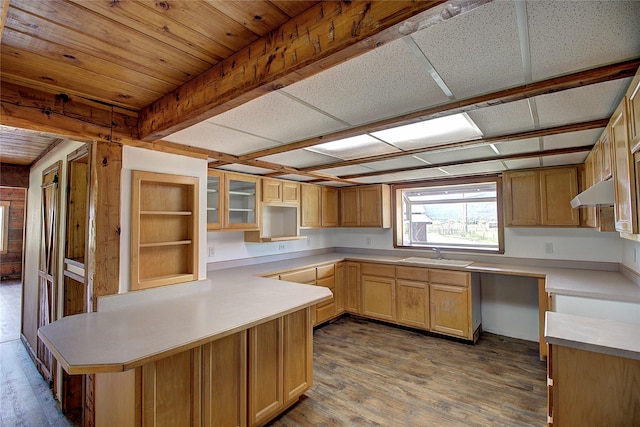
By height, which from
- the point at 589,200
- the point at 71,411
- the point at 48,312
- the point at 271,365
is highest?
the point at 589,200

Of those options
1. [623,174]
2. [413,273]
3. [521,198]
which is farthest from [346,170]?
[623,174]

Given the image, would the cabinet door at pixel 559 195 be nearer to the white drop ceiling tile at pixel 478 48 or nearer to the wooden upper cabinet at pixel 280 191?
the white drop ceiling tile at pixel 478 48

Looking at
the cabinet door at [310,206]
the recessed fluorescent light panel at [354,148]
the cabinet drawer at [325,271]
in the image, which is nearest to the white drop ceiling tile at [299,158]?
the recessed fluorescent light panel at [354,148]

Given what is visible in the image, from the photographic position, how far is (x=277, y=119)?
1.90 m

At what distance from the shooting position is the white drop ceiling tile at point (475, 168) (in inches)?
128

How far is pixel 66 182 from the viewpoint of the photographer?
2.54 metres

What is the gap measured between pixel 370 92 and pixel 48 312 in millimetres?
3425

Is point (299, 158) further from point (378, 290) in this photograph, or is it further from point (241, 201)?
point (378, 290)

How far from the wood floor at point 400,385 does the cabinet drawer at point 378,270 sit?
80 cm

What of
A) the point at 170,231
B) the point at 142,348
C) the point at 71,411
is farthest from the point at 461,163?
the point at 71,411

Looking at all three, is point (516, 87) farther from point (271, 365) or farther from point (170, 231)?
point (170, 231)

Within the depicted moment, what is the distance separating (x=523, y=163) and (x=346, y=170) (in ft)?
6.29

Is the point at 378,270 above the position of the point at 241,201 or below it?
below

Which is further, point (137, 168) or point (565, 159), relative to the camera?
point (565, 159)
